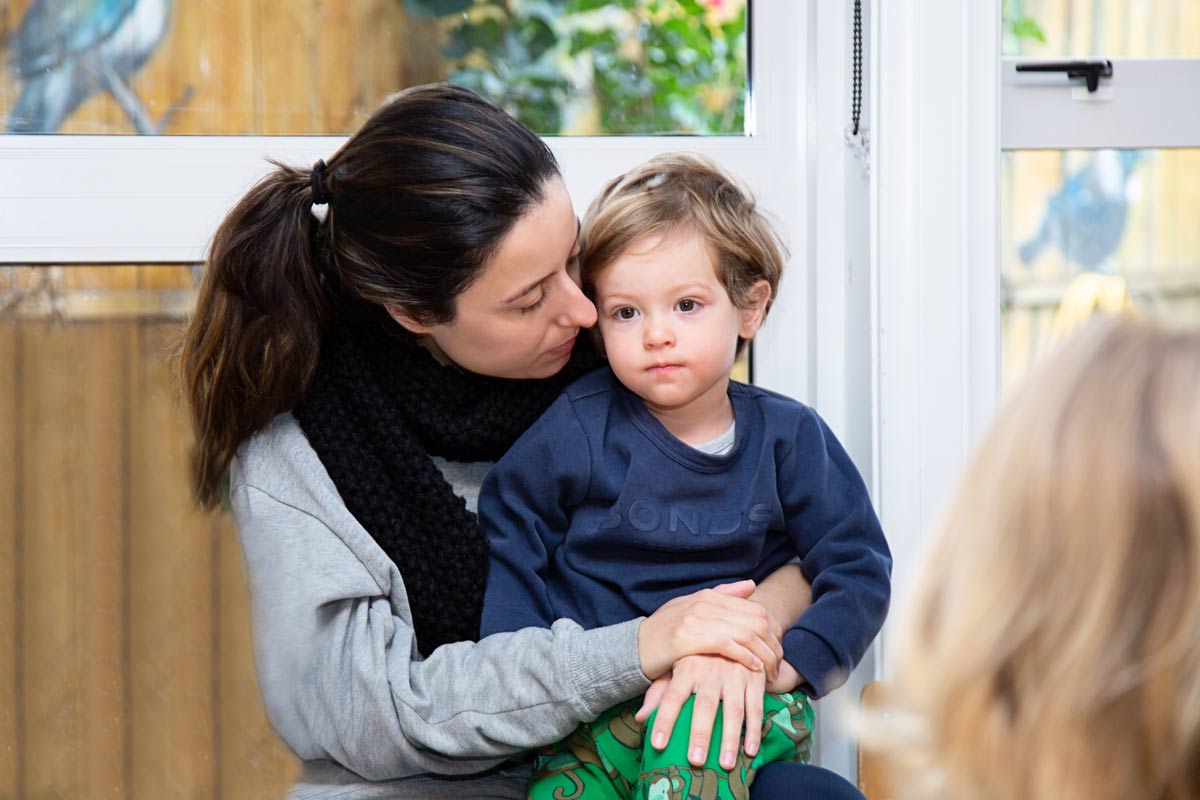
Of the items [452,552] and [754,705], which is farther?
[452,552]

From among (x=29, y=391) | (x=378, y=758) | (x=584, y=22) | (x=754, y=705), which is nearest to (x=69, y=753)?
(x=29, y=391)

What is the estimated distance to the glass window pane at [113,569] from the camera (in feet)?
5.57

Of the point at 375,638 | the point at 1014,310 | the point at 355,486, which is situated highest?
the point at 1014,310

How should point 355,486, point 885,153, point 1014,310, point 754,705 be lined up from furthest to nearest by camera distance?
point 1014,310 < point 885,153 < point 355,486 < point 754,705

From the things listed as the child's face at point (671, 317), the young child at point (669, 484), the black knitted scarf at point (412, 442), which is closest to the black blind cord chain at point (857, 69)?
the young child at point (669, 484)

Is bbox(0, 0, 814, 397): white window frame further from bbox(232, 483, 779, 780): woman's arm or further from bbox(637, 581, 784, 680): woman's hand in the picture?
bbox(637, 581, 784, 680): woman's hand

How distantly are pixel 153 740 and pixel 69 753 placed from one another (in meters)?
0.11

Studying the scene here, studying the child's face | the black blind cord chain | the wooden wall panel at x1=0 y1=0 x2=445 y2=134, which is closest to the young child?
the child's face

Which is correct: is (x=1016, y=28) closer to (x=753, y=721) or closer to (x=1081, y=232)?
(x=1081, y=232)

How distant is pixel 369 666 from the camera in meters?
1.31

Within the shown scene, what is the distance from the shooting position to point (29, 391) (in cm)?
170

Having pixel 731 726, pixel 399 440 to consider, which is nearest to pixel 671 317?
pixel 399 440

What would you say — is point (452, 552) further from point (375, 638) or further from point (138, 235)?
point (138, 235)

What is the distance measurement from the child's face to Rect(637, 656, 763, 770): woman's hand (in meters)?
0.29
